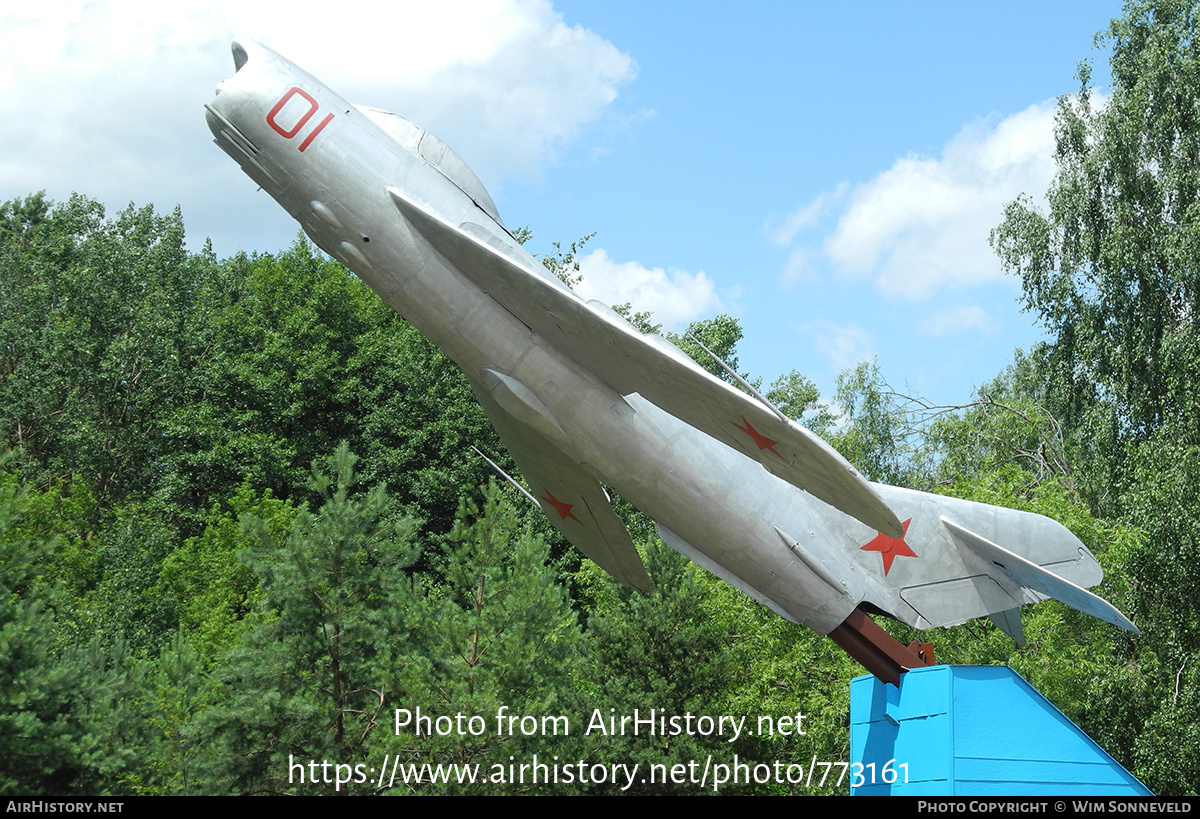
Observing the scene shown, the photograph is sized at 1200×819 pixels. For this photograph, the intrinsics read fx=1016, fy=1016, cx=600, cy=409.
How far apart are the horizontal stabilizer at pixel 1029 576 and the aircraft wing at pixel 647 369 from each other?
2.27 metres

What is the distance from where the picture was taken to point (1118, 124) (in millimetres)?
16609

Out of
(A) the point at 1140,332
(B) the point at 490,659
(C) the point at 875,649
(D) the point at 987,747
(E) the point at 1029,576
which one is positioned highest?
(A) the point at 1140,332

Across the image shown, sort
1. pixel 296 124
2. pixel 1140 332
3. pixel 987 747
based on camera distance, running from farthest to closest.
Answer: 1. pixel 1140 332
2. pixel 987 747
3. pixel 296 124

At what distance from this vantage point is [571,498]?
1011 cm

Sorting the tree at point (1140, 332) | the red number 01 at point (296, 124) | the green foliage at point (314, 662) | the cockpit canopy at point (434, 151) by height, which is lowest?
the green foliage at point (314, 662)

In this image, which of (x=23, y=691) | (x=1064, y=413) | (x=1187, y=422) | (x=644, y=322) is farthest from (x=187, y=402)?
(x=1187, y=422)

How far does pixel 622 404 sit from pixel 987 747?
13.7 feet

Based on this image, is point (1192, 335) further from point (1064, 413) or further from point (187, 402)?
point (187, 402)

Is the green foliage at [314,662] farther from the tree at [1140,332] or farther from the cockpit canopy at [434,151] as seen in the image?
the tree at [1140,332]

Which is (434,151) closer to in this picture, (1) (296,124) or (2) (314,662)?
(1) (296,124)

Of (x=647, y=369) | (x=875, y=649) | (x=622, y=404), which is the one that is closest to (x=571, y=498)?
(x=622, y=404)

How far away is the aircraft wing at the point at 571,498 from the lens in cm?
970

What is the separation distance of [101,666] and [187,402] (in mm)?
13733

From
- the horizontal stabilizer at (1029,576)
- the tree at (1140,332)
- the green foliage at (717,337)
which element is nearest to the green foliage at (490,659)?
the horizontal stabilizer at (1029,576)
